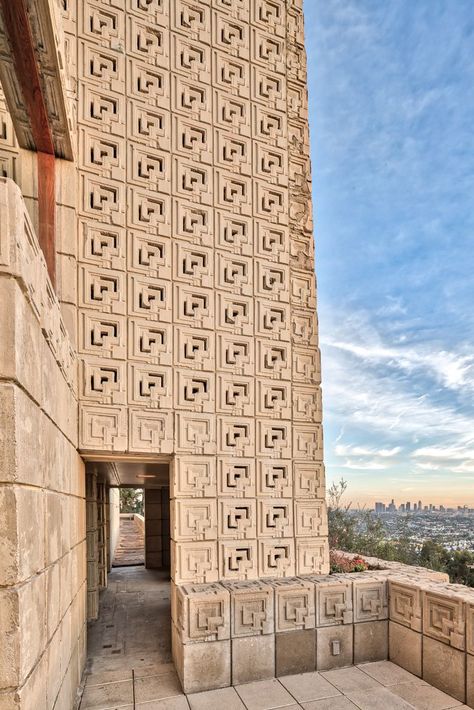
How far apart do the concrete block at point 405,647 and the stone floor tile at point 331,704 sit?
0.94 m

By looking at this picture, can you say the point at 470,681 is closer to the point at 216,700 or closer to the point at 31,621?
the point at 216,700

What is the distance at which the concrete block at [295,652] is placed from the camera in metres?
4.45

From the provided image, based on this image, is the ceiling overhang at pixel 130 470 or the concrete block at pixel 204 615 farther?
the ceiling overhang at pixel 130 470

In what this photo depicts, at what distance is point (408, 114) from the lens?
9742 millimetres

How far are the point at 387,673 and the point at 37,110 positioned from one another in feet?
20.6

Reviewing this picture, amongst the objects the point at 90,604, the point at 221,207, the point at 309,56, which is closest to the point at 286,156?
the point at 221,207

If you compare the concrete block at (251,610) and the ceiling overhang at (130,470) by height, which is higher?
the ceiling overhang at (130,470)

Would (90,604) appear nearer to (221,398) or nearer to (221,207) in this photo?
(221,398)

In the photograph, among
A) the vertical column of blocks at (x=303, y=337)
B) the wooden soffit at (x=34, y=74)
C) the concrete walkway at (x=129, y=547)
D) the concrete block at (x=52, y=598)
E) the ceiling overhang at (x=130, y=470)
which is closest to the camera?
the concrete block at (x=52, y=598)

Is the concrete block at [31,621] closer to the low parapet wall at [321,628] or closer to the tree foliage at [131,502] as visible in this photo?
the low parapet wall at [321,628]

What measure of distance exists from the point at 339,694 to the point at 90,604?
12.1 ft

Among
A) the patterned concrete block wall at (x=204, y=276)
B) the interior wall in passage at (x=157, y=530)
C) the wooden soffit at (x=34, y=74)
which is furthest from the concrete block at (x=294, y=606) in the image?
the interior wall in passage at (x=157, y=530)

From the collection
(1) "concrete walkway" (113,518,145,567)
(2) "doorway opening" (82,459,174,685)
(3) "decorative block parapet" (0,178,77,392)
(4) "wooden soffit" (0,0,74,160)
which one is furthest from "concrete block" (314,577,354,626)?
(1) "concrete walkway" (113,518,145,567)

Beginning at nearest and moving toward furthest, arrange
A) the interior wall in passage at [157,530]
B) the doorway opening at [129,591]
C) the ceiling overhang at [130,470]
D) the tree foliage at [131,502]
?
the doorway opening at [129,591]
the ceiling overhang at [130,470]
the interior wall in passage at [157,530]
the tree foliage at [131,502]
